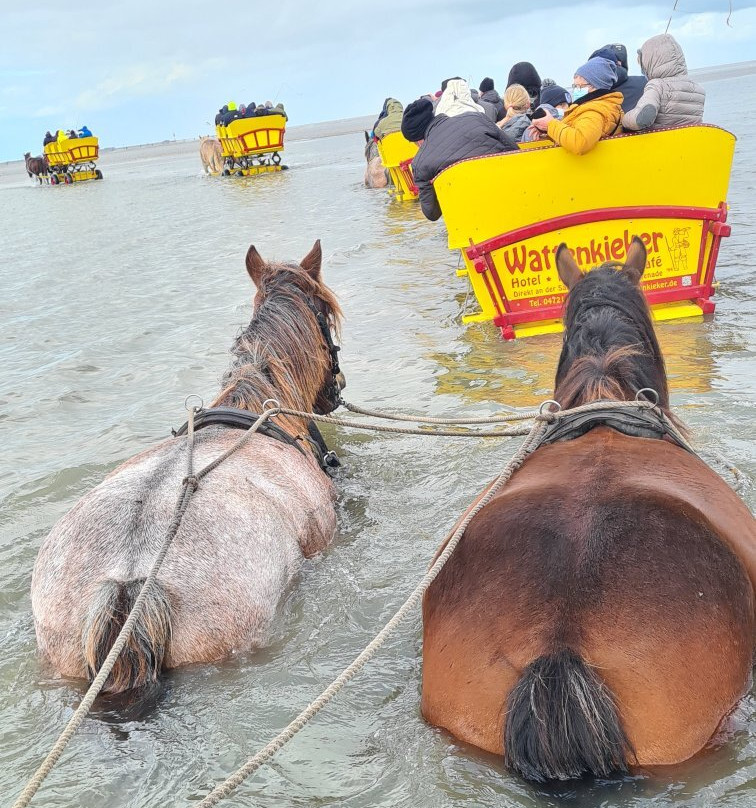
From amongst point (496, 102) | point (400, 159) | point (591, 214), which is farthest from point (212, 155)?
point (591, 214)

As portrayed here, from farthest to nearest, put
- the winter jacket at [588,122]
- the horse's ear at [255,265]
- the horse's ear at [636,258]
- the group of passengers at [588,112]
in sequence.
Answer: the group of passengers at [588,112], the winter jacket at [588,122], the horse's ear at [255,265], the horse's ear at [636,258]

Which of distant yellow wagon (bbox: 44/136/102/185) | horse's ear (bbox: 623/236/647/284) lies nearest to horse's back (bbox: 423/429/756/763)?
horse's ear (bbox: 623/236/647/284)

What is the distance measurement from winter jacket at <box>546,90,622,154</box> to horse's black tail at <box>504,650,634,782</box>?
5.77 meters

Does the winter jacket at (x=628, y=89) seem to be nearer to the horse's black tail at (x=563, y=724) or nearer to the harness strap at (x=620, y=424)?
the harness strap at (x=620, y=424)

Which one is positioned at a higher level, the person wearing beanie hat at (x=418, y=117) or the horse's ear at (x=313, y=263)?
the person wearing beanie hat at (x=418, y=117)

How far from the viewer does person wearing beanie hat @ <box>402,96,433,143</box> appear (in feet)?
30.0

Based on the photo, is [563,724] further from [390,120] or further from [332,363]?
[390,120]

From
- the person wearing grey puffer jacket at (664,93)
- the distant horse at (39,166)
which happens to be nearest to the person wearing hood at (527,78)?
the person wearing grey puffer jacket at (664,93)

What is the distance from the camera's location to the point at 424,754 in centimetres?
250

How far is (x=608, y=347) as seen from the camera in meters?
3.38

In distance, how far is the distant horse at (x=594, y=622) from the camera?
206cm

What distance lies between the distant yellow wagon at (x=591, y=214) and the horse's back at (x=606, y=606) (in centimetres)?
525

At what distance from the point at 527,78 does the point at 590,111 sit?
20.2ft

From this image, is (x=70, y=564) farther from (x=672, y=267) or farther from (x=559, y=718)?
(x=672, y=267)
